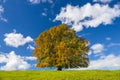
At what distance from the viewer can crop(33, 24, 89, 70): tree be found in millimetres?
77938

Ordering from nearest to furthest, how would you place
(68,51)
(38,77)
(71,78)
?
(71,78)
(38,77)
(68,51)

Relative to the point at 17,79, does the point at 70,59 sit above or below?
above

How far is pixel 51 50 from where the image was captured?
80875mm

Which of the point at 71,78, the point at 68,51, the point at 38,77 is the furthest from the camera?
the point at 68,51

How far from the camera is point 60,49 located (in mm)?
78312

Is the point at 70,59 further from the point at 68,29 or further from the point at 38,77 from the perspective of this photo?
the point at 38,77

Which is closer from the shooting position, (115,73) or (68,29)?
(115,73)

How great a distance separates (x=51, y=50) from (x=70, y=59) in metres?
5.86

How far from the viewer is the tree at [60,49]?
256ft

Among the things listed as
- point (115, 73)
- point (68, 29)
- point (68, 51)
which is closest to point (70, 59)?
point (68, 51)

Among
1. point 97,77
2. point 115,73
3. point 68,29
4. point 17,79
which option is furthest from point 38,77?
point 68,29

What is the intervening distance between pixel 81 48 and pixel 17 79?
111 ft

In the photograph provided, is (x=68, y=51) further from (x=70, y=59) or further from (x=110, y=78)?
(x=110, y=78)

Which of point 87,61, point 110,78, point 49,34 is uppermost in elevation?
point 49,34
